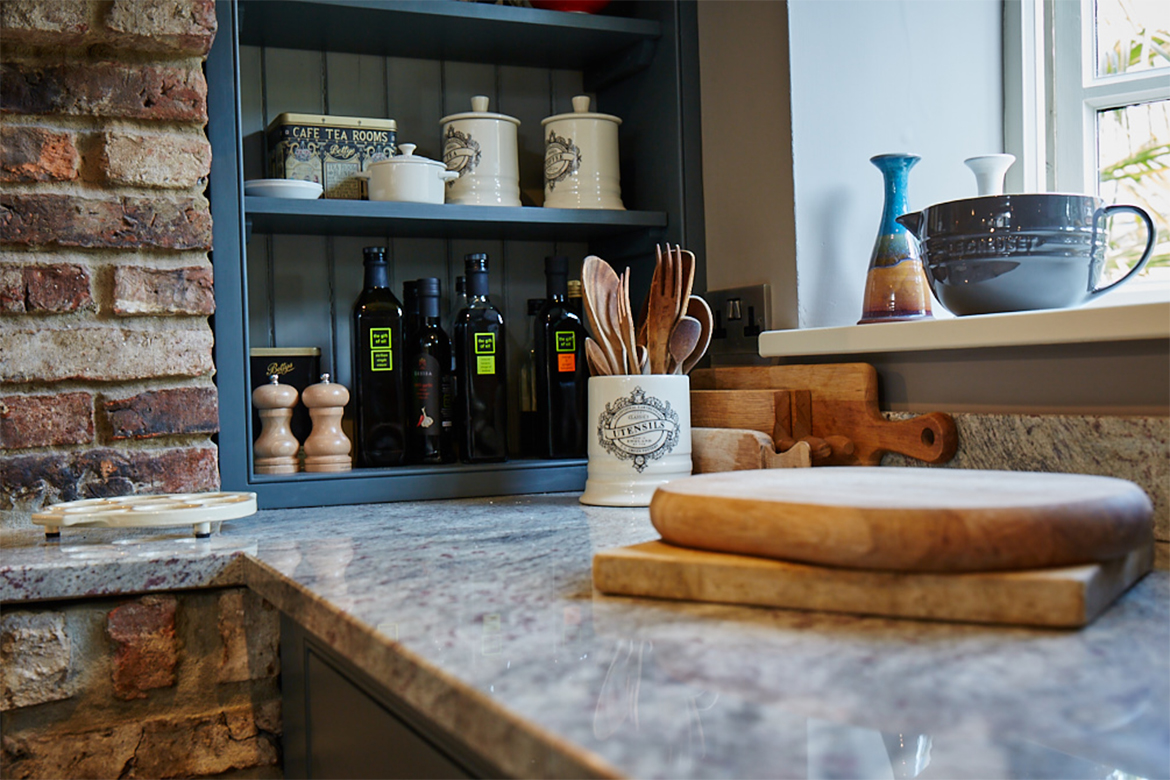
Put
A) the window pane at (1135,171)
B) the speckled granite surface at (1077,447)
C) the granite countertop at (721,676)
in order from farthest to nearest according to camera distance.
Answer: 1. the window pane at (1135,171)
2. the speckled granite surface at (1077,447)
3. the granite countertop at (721,676)

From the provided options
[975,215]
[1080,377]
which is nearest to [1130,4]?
[975,215]

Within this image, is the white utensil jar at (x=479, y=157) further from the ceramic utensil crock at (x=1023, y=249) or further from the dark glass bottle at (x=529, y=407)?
the ceramic utensil crock at (x=1023, y=249)

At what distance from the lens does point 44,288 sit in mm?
1188

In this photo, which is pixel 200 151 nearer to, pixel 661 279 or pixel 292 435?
pixel 292 435

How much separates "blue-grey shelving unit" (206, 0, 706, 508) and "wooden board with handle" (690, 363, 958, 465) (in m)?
0.30

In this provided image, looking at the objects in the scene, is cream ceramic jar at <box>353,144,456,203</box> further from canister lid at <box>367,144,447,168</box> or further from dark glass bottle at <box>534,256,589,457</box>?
dark glass bottle at <box>534,256,589,457</box>

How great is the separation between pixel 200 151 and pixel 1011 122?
1.14 meters

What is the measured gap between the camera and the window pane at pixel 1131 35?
4.50ft

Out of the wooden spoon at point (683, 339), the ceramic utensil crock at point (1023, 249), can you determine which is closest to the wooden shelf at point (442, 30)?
the wooden spoon at point (683, 339)

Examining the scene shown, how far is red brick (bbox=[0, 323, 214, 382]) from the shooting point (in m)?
1.18

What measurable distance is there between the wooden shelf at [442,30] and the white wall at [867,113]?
340mm

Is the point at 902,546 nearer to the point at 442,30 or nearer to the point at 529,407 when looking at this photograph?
the point at 529,407

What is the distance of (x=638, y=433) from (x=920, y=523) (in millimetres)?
606

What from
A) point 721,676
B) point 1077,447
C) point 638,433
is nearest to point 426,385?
point 638,433
